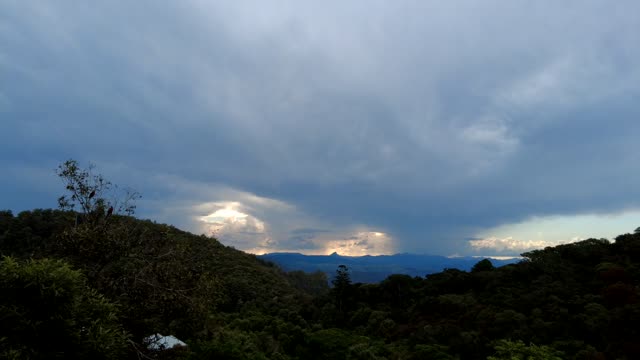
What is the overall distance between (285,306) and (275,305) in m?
1.13

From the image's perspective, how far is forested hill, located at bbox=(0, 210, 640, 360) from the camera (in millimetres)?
9445

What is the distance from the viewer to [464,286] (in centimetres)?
3631

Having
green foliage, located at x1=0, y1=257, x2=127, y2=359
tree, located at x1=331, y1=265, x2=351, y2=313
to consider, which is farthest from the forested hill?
tree, located at x1=331, y1=265, x2=351, y2=313

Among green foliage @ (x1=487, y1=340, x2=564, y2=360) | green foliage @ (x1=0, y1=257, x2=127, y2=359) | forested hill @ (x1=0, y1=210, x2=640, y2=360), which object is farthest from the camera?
green foliage @ (x1=487, y1=340, x2=564, y2=360)

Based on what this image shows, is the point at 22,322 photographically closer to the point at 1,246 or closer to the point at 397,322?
the point at 397,322

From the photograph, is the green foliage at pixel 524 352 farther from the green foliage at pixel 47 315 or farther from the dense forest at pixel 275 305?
the green foliage at pixel 47 315

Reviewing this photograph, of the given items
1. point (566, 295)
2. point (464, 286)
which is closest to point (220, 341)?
point (566, 295)

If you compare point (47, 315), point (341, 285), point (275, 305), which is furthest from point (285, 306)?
point (47, 315)

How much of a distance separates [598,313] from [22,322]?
26.2 metres

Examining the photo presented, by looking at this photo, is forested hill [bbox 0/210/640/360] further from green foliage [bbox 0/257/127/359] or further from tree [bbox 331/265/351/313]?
tree [bbox 331/265/351/313]

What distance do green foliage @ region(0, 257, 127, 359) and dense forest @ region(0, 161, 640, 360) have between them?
0.9 inches

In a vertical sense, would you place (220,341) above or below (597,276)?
below

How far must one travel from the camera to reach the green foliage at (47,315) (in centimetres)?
888

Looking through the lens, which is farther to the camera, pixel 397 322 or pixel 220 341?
pixel 397 322
